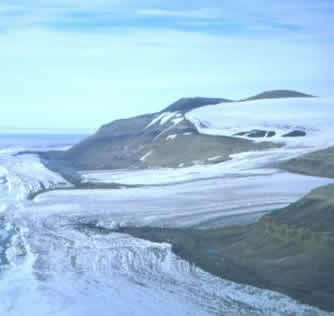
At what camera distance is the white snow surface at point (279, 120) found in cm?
3047

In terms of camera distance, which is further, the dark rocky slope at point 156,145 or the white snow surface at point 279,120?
the dark rocky slope at point 156,145

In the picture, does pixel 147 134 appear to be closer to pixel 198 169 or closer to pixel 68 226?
pixel 198 169

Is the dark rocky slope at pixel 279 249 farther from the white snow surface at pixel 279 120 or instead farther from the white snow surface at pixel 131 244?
the white snow surface at pixel 279 120

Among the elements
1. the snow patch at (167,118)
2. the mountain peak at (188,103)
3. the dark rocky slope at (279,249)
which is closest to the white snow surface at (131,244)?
the dark rocky slope at (279,249)

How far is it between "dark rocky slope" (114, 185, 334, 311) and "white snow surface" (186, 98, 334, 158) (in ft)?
39.6

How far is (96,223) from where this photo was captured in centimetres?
1758

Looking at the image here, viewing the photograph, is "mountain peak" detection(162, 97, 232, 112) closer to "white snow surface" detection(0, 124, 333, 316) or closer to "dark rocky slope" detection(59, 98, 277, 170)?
"dark rocky slope" detection(59, 98, 277, 170)

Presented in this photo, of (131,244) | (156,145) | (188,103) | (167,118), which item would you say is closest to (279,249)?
(131,244)

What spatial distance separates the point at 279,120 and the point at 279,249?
2286cm

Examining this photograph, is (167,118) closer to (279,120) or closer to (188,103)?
(188,103)

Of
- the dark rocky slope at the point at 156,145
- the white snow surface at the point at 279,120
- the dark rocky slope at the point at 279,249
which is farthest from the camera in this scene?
the dark rocky slope at the point at 156,145

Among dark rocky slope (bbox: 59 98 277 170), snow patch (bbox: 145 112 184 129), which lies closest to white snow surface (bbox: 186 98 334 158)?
snow patch (bbox: 145 112 184 129)

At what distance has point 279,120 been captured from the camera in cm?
3534

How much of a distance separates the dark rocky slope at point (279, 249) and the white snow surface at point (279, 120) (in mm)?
12062
